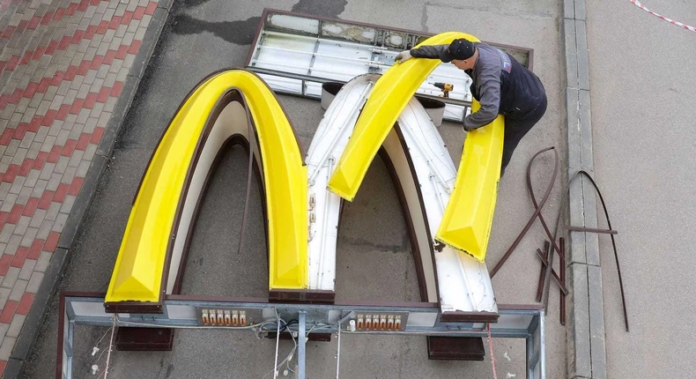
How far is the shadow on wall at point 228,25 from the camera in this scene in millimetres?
7031

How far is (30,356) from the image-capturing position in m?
4.70

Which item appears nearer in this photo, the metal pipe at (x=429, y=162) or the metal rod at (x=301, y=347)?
the metal rod at (x=301, y=347)

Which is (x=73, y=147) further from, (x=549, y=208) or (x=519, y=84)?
(x=549, y=208)

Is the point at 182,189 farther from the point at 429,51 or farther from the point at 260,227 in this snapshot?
the point at 429,51

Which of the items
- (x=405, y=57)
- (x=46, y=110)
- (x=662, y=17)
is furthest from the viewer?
(x=662, y=17)

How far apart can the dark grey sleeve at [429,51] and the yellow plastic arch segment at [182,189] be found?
4.33ft

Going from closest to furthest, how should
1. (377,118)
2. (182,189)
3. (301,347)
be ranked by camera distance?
(301,347) < (182,189) < (377,118)

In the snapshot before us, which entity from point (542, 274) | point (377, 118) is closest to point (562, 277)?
point (542, 274)

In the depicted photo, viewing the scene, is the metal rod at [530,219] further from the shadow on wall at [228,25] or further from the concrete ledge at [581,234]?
the shadow on wall at [228,25]

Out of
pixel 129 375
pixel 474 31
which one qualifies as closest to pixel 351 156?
pixel 129 375

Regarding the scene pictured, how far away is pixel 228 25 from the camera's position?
7137mm

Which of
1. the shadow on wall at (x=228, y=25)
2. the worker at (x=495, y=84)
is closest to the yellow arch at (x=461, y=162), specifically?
the worker at (x=495, y=84)

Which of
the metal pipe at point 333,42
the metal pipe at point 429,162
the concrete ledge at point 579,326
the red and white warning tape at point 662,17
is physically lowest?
the concrete ledge at point 579,326

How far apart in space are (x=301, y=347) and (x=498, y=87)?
2619 millimetres
